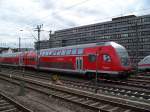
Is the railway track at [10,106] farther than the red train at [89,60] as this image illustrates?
No

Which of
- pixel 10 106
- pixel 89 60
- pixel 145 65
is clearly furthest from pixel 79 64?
pixel 10 106

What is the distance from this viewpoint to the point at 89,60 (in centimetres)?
2094

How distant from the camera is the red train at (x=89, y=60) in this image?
62.0ft

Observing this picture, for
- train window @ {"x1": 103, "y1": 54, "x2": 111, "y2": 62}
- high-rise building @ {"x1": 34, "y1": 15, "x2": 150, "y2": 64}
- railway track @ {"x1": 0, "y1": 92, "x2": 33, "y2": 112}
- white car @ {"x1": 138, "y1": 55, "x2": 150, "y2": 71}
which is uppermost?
high-rise building @ {"x1": 34, "y1": 15, "x2": 150, "y2": 64}

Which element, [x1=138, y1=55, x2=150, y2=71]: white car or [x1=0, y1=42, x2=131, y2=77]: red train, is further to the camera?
[x1=138, y1=55, x2=150, y2=71]: white car

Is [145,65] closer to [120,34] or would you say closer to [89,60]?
[89,60]

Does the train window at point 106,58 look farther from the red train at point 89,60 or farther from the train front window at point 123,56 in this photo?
→ the train front window at point 123,56

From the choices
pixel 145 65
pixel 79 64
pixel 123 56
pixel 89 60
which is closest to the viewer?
pixel 123 56

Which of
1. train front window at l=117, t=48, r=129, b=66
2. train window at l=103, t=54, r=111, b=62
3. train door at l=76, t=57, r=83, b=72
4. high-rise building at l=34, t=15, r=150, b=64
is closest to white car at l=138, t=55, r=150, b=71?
train front window at l=117, t=48, r=129, b=66

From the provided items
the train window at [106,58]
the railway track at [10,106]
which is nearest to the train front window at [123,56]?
the train window at [106,58]

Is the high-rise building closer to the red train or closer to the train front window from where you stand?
the red train

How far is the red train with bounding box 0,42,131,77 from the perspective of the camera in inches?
744

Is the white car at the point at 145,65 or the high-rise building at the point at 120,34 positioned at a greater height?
the high-rise building at the point at 120,34

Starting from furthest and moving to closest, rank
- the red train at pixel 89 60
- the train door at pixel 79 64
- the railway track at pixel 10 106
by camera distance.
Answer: the train door at pixel 79 64 < the red train at pixel 89 60 < the railway track at pixel 10 106
